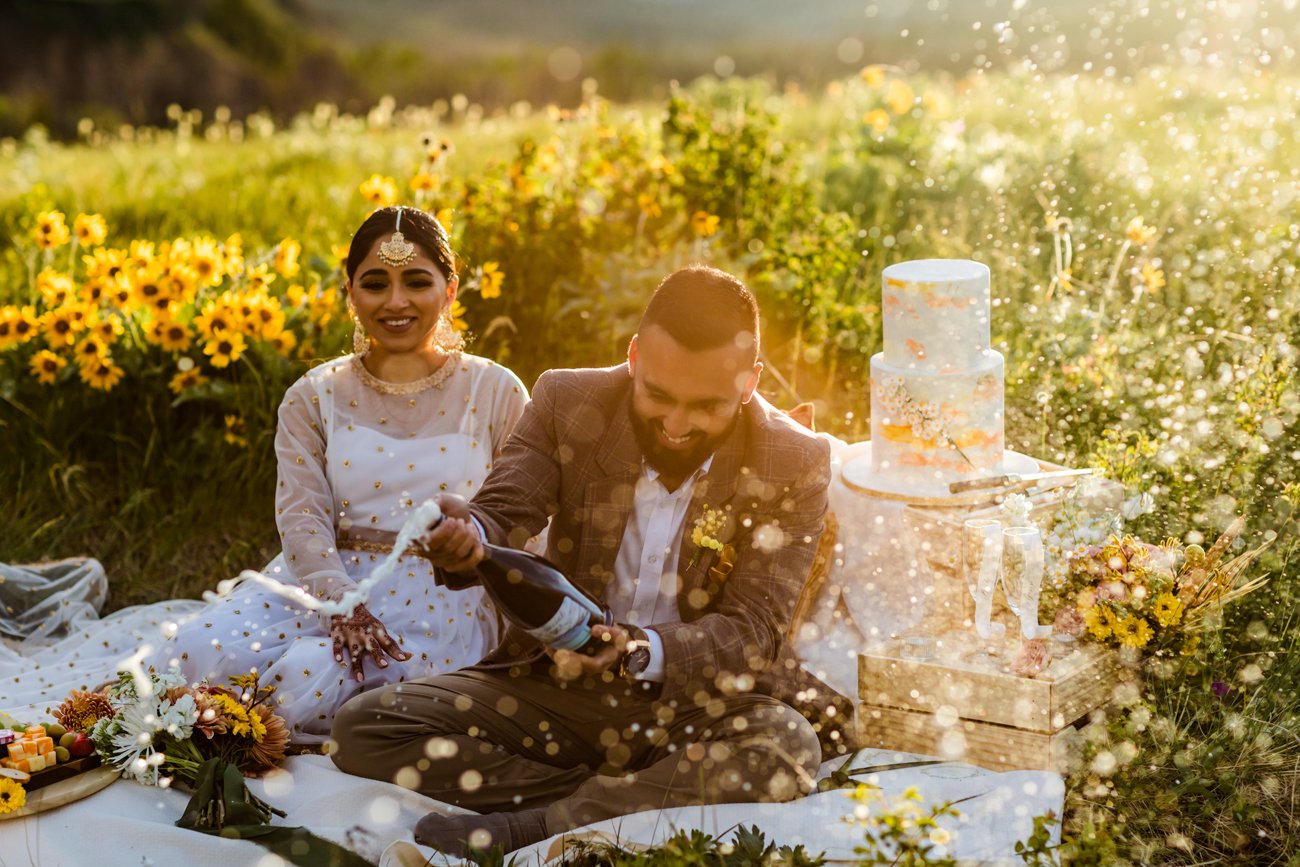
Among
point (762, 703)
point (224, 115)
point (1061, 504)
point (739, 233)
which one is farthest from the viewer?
point (224, 115)

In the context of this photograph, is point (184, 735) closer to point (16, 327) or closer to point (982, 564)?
point (982, 564)

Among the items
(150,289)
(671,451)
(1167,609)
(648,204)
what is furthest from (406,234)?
(1167,609)

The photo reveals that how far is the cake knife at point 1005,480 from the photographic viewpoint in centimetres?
437

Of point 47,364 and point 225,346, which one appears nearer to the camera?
point 225,346

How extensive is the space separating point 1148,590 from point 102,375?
→ 422cm

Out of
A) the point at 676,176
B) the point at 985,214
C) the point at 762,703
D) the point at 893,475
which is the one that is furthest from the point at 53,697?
the point at 985,214

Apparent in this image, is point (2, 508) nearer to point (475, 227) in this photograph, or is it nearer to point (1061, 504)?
point (475, 227)

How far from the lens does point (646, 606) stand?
4.09m

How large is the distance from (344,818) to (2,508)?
3.13 m

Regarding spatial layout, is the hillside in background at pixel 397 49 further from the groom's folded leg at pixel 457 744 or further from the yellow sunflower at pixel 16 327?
the groom's folded leg at pixel 457 744

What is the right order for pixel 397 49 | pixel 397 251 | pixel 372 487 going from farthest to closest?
pixel 397 49
pixel 372 487
pixel 397 251

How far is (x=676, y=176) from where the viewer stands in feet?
21.4

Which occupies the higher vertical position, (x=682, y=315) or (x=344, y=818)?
(x=682, y=315)

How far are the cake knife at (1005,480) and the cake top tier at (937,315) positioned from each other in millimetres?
353
